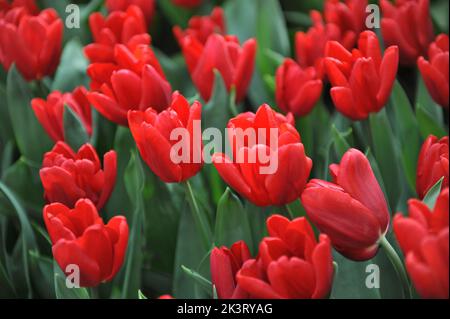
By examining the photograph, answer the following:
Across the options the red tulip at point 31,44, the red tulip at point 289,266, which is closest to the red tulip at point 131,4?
the red tulip at point 31,44

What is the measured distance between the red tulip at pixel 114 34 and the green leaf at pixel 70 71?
111 millimetres

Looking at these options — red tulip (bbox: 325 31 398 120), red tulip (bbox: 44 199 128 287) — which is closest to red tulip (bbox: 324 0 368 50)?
red tulip (bbox: 325 31 398 120)

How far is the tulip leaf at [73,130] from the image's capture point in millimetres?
906

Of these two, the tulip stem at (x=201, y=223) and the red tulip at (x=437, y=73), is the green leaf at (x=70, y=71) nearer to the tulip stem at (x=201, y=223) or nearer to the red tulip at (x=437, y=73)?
the tulip stem at (x=201, y=223)

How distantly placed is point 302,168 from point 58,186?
0.24 m

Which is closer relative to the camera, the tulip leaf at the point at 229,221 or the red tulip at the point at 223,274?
the red tulip at the point at 223,274

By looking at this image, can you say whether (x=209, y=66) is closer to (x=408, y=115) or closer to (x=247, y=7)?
(x=408, y=115)

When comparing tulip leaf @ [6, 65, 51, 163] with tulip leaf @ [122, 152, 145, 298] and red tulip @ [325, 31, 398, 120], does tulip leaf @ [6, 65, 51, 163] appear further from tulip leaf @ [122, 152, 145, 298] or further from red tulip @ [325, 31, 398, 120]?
red tulip @ [325, 31, 398, 120]

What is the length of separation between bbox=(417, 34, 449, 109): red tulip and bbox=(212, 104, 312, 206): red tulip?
266 millimetres

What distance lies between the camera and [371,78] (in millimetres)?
781

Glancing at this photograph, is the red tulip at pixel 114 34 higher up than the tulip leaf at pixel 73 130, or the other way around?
the red tulip at pixel 114 34

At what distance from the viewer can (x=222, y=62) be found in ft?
3.08

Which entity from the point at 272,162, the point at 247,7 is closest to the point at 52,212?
the point at 272,162

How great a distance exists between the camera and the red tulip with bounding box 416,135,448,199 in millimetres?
711
